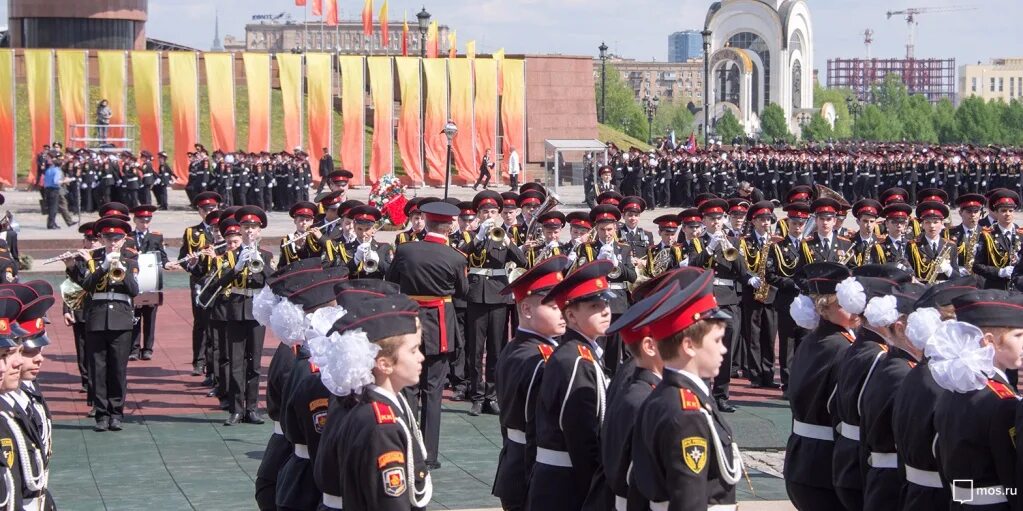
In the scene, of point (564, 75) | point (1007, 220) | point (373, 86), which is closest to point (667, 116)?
point (564, 75)

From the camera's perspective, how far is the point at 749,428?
1273 centimetres

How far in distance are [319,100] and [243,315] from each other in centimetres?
3442

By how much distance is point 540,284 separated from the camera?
7188 mm

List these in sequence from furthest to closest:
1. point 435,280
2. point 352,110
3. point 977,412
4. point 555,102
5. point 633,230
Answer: point 555,102 → point 352,110 → point 633,230 → point 435,280 → point 977,412

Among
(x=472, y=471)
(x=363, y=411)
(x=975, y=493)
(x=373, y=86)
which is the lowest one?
(x=472, y=471)

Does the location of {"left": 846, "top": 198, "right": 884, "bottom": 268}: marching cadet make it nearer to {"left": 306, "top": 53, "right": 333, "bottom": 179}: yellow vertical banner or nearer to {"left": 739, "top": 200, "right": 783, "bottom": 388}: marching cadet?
{"left": 739, "top": 200, "right": 783, "bottom": 388}: marching cadet

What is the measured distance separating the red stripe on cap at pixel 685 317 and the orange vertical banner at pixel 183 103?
135 feet

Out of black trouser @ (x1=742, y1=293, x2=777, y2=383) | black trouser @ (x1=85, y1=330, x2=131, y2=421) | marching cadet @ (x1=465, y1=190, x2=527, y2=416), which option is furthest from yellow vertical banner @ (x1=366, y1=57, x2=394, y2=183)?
black trouser @ (x1=85, y1=330, x2=131, y2=421)

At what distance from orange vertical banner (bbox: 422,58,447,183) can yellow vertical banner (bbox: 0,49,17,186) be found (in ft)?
41.3

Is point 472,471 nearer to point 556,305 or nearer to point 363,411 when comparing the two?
point 556,305

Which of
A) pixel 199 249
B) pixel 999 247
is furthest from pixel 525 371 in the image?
pixel 999 247

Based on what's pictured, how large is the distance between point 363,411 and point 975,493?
2.38 meters

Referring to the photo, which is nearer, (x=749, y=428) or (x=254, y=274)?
(x=749, y=428)

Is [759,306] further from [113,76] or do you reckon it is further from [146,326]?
[113,76]
